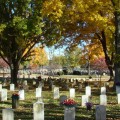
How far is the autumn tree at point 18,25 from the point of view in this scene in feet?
97.7

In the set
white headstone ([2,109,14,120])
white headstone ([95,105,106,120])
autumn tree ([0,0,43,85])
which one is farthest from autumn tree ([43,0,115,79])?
white headstone ([2,109,14,120])

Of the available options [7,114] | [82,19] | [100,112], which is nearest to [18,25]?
[82,19]

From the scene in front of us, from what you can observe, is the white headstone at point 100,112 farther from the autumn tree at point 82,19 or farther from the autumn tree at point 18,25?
the autumn tree at point 18,25

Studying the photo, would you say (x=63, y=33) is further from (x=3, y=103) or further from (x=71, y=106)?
(x=71, y=106)

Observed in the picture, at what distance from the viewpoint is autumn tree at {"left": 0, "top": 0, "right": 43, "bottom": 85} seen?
29.8m

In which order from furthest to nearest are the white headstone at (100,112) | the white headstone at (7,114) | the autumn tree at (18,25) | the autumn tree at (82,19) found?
the autumn tree at (18,25), the autumn tree at (82,19), the white headstone at (100,112), the white headstone at (7,114)

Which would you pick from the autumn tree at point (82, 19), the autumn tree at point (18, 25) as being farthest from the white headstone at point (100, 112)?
the autumn tree at point (18, 25)

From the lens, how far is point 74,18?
28141 mm

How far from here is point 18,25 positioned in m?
29.4

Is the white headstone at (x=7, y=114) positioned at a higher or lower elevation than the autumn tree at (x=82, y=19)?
lower

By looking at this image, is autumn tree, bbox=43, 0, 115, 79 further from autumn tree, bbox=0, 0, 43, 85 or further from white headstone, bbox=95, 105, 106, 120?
white headstone, bbox=95, 105, 106, 120

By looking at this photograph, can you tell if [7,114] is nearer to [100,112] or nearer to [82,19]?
[100,112]

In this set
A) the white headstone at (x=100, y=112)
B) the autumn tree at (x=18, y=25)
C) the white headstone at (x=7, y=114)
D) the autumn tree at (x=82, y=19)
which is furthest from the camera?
the autumn tree at (x=18, y=25)

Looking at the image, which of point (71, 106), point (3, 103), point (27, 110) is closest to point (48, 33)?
point (3, 103)
